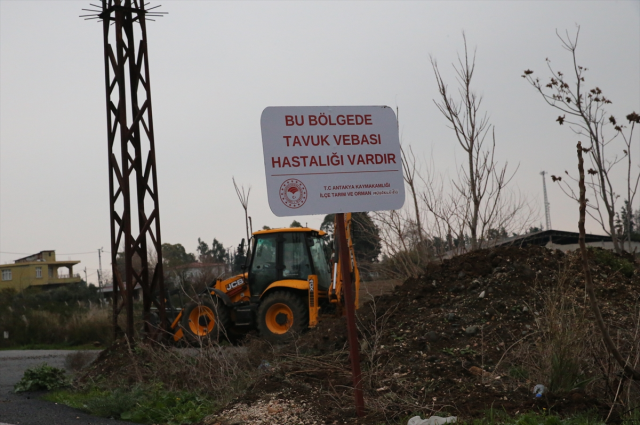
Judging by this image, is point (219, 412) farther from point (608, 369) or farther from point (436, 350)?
point (608, 369)

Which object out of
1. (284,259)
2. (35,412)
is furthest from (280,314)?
(35,412)

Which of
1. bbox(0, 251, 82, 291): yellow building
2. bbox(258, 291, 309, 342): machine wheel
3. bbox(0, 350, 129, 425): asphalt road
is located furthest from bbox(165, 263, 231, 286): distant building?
bbox(0, 251, 82, 291): yellow building

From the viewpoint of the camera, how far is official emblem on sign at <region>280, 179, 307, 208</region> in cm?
556

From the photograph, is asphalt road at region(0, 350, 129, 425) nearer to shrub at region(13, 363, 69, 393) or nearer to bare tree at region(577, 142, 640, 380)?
shrub at region(13, 363, 69, 393)

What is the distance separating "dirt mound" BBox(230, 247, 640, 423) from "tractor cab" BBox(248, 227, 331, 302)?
476cm

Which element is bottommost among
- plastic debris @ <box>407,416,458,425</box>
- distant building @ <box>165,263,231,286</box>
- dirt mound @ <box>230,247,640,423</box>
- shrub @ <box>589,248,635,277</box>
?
plastic debris @ <box>407,416,458,425</box>

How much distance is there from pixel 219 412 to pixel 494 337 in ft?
11.2

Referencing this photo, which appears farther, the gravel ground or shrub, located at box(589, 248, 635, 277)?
shrub, located at box(589, 248, 635, 277)

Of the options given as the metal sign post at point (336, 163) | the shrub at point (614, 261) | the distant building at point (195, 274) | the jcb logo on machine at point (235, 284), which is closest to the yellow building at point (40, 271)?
the distant building at point (195, 274)

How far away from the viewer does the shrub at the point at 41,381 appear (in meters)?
11.2

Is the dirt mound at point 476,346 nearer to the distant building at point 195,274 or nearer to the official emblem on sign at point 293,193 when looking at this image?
the official emblem on sign at point 293,193

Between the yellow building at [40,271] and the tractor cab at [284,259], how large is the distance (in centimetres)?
5899

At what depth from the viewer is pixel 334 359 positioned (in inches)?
327

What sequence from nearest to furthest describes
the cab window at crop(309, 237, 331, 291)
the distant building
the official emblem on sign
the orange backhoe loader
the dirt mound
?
the official emblem on sign → the dirt mound → the orange backhoe loader → the cab window at crop(309, 237, 331, 291) → the distant building
